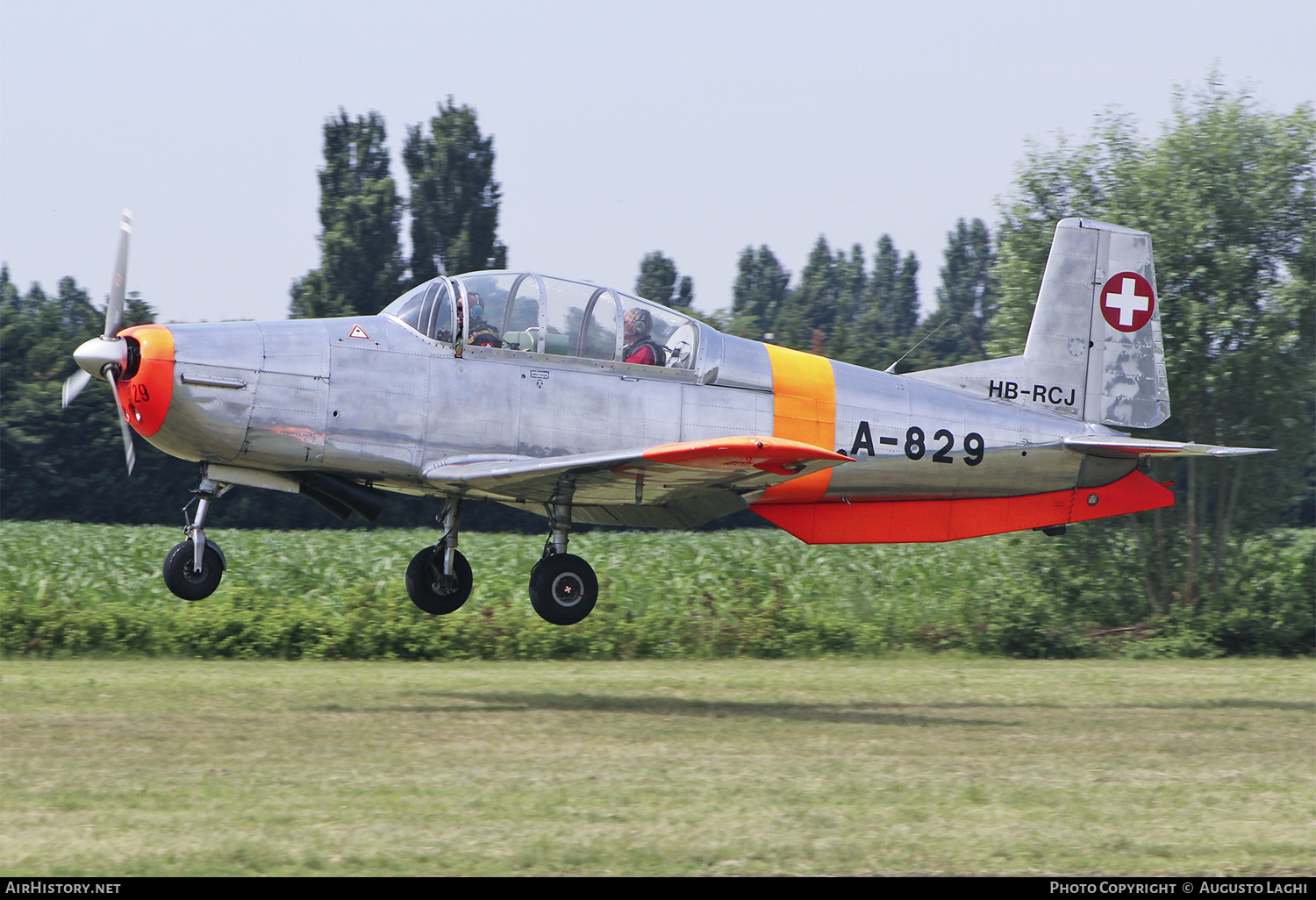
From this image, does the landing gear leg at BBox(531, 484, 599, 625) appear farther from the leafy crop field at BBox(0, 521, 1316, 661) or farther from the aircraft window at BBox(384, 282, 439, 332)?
the leafy crop field at BBox(0, 521, 1316, 661)

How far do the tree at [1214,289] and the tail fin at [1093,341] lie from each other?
15.7ft

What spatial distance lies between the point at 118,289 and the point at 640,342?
13.2ft

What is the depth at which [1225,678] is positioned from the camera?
13203 mm

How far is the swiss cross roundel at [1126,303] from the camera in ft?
40.7

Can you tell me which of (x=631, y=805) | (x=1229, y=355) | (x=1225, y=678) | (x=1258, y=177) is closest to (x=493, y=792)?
(x=631, y=805)

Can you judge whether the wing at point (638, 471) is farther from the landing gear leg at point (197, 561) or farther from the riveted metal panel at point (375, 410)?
the landing gear leg at point (197, 561)

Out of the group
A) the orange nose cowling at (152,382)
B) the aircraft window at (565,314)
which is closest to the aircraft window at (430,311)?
the aircraft window at (565,314)

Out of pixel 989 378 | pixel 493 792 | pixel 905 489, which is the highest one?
pixel 989 378

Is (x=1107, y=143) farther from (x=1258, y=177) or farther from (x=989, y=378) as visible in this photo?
(x=989, y=378)

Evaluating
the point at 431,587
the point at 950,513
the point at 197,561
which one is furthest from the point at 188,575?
the point at 950,513

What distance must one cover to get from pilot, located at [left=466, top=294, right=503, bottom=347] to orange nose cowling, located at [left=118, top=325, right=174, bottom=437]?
2.21 meters

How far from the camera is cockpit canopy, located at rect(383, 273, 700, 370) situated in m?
9.86
